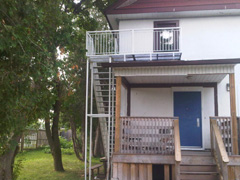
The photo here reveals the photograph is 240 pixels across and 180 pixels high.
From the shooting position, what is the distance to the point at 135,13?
1213 centimetres

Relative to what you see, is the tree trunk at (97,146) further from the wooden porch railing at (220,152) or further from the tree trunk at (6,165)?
the wooden porch railing at (220,152)

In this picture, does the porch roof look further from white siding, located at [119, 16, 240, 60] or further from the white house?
white siding, located at [119, 16, 240, 60]

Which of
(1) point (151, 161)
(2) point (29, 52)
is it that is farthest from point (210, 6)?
(2) point (29, 52)

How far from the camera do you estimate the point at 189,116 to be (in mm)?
11641

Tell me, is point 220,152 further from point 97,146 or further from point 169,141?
point 97,146

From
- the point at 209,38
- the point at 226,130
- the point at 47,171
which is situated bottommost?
the point at 47,171

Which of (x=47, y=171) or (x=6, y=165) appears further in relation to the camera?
(x=47, y=171)

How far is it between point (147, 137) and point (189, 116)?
9.61ft

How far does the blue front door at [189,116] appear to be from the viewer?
11409 millimetres

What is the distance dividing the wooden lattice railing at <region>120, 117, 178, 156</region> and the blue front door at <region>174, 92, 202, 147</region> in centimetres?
207

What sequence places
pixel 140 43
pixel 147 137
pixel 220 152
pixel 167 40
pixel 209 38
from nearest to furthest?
pixel 220 152 < pixel 147 137 < pixel 167 40 < pixel 209 38 < pixel 140 43

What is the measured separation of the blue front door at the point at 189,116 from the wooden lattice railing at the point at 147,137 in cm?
207

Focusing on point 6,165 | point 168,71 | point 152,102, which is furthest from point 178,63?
point 6,165

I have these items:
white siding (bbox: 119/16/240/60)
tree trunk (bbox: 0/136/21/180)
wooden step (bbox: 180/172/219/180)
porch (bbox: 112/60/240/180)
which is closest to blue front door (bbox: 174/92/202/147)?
porch (bbox: 112/60/240/180)
